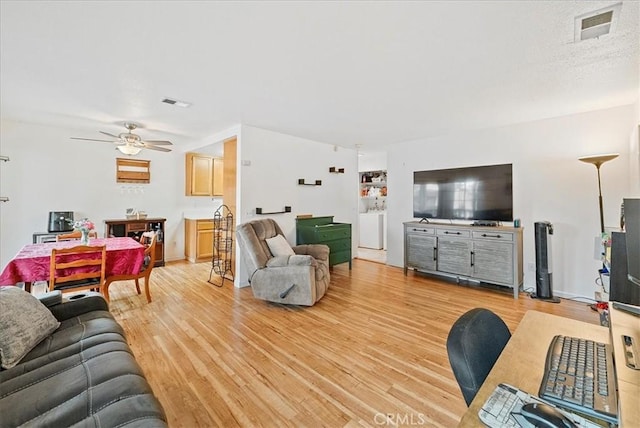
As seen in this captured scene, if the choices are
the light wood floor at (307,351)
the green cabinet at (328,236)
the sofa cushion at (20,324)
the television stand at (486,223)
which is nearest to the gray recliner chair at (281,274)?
the light wood floor at (307,351)

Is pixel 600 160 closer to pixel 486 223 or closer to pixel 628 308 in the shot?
pixel 486 223

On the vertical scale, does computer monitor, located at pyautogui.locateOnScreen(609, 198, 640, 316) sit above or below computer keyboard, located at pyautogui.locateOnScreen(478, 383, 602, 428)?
above

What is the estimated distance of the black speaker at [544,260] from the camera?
11.6ft

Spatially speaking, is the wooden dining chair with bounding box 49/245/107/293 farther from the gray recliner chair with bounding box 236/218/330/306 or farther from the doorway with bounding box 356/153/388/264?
the doorway with bounding box 356/153/388/264

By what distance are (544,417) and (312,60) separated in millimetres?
2427

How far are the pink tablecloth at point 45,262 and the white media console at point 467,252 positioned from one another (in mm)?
3963

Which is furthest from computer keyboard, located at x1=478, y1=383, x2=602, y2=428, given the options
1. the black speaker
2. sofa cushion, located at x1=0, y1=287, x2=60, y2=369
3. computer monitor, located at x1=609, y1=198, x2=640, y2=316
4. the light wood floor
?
the black speaker

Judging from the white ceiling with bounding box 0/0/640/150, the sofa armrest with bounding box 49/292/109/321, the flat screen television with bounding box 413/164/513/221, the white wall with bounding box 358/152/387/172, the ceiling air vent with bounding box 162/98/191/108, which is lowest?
the sofa armrest with bounding box 49/292/109/321

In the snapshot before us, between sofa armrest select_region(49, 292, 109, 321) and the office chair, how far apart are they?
96.8 inches

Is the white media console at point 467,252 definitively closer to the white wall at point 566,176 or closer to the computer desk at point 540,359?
the white wall at point 566,176

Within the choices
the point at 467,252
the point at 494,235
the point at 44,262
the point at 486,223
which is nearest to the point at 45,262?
the point at 44,262

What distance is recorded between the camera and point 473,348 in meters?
0.96

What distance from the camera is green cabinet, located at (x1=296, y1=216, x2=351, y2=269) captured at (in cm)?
462

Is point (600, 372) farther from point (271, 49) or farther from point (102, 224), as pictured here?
point (102, 224)
